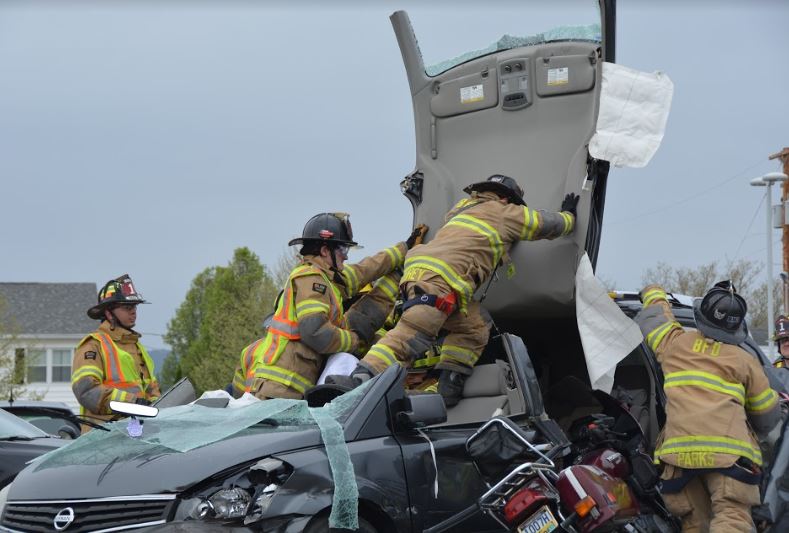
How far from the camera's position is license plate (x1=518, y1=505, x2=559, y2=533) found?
5289 millimetres

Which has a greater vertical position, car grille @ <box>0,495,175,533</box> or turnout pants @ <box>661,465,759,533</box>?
car grille @ <box>0,495,175,533</box>

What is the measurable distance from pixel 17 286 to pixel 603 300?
51.2 m

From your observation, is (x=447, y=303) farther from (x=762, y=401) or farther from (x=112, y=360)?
(x=112, y=360)

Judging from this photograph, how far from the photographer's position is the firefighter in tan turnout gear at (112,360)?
8656mm

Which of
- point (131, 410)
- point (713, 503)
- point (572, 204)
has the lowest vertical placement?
point (713, 503)

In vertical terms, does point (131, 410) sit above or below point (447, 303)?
below

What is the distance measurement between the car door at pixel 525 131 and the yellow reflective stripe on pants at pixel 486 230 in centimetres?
55

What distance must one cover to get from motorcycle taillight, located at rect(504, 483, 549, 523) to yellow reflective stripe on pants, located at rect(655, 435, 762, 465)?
5.75 feet

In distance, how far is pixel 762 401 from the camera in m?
6.95

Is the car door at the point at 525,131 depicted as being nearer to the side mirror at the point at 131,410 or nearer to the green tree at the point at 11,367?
the side mirror at the point at 131,410

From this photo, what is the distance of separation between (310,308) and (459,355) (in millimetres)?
1005

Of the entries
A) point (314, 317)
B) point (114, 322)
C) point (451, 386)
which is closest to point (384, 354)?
point (451, 386)

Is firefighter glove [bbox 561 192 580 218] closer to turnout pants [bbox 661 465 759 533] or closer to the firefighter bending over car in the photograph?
the firefighter bending over car

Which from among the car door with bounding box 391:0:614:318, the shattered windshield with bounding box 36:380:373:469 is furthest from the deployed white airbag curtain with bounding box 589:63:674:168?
the shattered windshield with bounding box 36:380:373:469
